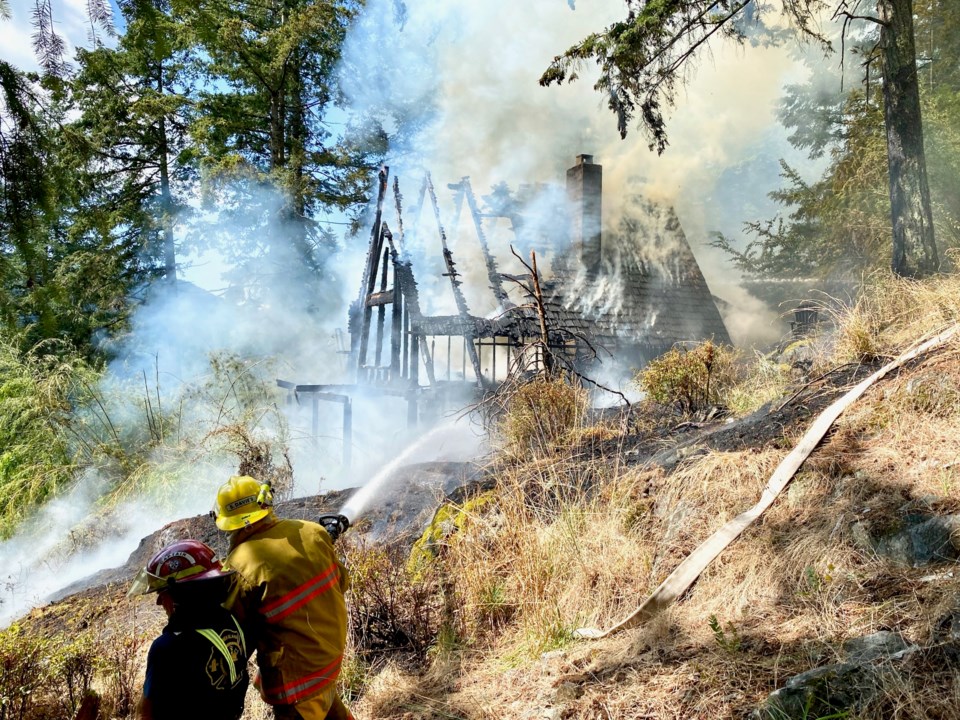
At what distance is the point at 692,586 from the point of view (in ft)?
13.4

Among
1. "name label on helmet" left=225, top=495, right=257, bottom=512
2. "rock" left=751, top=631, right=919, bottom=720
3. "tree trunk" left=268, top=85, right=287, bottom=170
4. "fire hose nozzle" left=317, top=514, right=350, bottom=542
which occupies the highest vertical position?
"tree trunk" left=268, top=85, right=287, bottom=170

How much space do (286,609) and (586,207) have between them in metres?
14.9

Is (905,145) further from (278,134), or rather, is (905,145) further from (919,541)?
(278,134)

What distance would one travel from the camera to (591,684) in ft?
11.3

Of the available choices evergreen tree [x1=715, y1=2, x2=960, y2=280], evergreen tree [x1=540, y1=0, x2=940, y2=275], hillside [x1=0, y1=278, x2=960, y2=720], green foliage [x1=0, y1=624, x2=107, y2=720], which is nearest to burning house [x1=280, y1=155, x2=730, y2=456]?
evergreen tree [x1=715, y1=2, x2=960, y2=280]

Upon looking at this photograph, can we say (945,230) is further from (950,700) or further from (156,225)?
(156,225)

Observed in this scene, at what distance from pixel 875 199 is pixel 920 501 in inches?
475

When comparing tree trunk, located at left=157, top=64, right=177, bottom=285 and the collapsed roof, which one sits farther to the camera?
tree trunk, located at left=157, top=64, right=177, bottom=285

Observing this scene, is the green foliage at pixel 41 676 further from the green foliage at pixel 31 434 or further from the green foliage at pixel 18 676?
the green foliage at pixel 31 434

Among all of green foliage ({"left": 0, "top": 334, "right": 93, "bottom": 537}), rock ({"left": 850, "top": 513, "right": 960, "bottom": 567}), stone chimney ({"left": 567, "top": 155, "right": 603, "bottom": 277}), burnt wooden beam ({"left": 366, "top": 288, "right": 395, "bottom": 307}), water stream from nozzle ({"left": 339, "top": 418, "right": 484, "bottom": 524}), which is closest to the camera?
rock ({"left": 850, "top": 513, "right": 960, "bottom": 567})

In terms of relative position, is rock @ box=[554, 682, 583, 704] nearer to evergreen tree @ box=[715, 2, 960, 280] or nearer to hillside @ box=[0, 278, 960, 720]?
hillside @ box=[0, 278, 960, 720]

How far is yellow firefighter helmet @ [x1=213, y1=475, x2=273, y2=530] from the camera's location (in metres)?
2.98

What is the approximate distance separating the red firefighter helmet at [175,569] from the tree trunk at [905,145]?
8.82 m

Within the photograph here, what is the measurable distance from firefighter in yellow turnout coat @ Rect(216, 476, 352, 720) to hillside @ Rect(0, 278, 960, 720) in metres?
1.08
